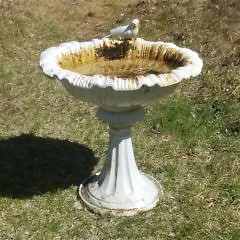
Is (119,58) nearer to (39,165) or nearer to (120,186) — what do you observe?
(120,186)

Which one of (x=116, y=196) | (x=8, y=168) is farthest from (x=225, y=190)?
(x=8, y=168)

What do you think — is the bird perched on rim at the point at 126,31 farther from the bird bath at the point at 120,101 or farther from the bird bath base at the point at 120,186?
the bird bath base at the point at 120,186

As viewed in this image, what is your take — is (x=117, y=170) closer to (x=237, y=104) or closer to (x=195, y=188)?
(x=195, y=188)

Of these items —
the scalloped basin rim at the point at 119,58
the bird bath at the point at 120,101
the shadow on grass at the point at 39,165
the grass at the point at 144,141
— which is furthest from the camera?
the shadow on grass at the point at 39,165

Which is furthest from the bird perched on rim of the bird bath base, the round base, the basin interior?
the round base

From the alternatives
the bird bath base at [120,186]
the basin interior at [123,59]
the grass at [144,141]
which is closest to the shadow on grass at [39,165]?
the grass at [144,141]

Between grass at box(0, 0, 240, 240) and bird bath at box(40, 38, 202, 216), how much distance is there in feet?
0.45

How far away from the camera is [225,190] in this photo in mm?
4387

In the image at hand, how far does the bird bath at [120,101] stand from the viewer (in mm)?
3559

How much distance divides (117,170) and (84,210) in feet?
1.43

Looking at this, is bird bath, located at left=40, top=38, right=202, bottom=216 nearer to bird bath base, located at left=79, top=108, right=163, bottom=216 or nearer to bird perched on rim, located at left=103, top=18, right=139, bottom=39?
bird bath base, located at left=79, top=108, right=163, bottom=216

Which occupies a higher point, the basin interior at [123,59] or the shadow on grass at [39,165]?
the basin interior at [123,59]

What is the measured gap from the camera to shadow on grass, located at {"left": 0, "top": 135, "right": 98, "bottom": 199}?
448 centimetres

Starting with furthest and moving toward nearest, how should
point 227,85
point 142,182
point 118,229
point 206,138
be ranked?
1. point 227,85
2. point 206,138
3. point 142,182
4. point 118,229
